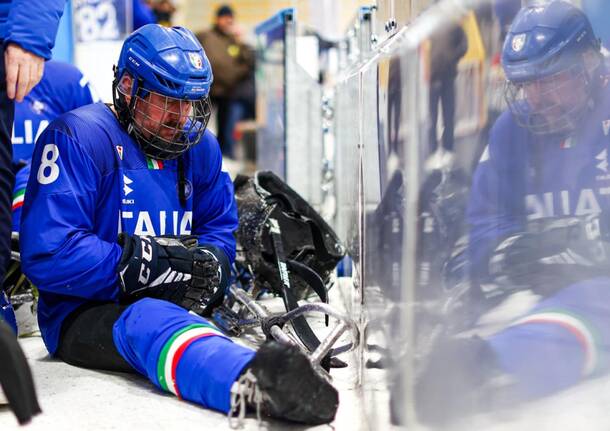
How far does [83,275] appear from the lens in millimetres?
2041

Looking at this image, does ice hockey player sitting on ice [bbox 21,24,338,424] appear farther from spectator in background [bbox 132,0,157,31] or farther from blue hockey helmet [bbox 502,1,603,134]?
spectator in background [bbox 132,0,157,31]

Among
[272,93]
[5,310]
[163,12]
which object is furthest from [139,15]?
[163,12]

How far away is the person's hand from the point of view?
2.04 meters

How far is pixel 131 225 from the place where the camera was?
2199 millimetres

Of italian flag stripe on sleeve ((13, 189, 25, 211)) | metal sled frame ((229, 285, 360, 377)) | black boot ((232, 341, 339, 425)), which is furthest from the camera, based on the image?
italian flag stripe on sleeve ((13, 189, 25, 211))

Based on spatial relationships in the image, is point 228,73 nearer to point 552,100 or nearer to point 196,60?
point 196,60

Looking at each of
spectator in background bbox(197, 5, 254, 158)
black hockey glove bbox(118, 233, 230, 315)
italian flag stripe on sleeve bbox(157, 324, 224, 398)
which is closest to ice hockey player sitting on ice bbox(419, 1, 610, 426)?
italian flag stripe on sleeve bbox(157, 324, 224, 398)

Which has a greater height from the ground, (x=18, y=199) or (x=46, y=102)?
(x=46, y=102)

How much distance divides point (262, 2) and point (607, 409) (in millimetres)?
10102

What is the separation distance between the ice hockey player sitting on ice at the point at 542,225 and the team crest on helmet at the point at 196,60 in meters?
1.07

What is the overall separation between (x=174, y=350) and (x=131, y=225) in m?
0.48

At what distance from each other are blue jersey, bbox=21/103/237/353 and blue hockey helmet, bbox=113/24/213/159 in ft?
0.22

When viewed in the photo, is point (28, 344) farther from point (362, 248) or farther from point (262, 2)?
point (262, 2)

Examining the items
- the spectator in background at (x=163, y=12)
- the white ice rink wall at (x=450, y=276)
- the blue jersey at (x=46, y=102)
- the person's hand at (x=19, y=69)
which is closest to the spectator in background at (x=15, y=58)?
the person's hand at (x=19, y=69)
